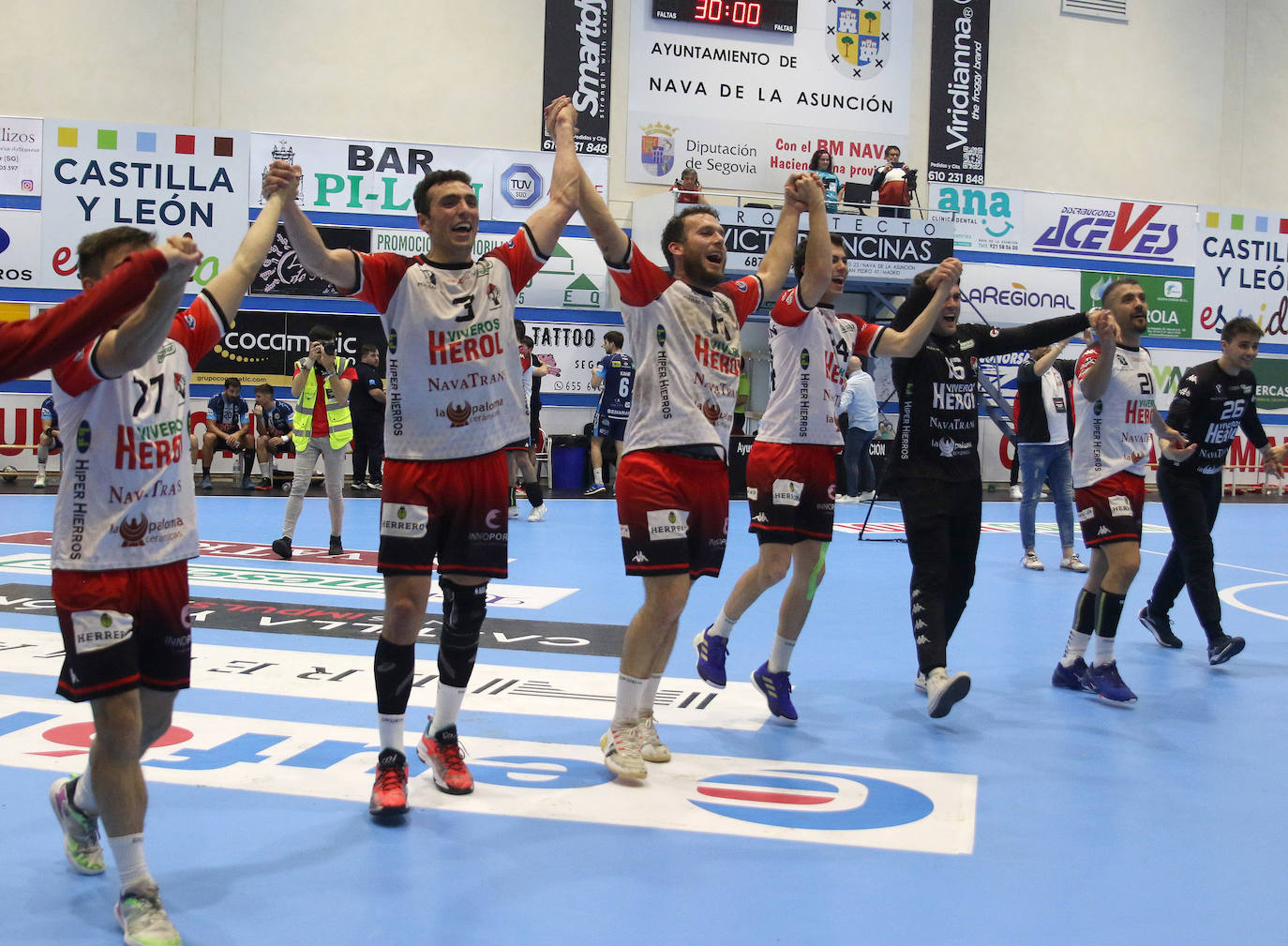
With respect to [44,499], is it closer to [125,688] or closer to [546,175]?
[546,175]

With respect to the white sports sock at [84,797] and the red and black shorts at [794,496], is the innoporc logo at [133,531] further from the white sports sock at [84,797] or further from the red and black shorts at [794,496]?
the red and black shorts at [794,496]

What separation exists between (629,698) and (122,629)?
6.15ft

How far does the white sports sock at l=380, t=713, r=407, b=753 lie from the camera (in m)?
3.58

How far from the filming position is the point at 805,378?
4.96m

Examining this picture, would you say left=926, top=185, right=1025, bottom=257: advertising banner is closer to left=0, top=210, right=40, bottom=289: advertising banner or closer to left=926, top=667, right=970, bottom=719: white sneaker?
left=0, top=210, right=40, bottom=289: advertising banner

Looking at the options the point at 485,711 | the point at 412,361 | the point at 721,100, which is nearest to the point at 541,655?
the point at 485,711

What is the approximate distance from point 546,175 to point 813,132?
4.92 meters

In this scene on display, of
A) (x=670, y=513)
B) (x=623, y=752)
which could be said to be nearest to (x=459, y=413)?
(x=670, y=513)

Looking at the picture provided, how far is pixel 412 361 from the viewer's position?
12.0 ft

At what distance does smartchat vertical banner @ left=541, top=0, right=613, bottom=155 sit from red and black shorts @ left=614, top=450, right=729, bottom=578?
15684 millimetres

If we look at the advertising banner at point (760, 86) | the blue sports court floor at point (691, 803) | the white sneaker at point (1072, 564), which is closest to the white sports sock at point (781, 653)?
the blue sports court floor at point (691, 803)

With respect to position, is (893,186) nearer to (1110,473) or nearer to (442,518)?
(1110,473)

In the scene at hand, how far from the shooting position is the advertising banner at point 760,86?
63.0 ft

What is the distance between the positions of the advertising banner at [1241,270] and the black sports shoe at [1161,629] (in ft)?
53.6
